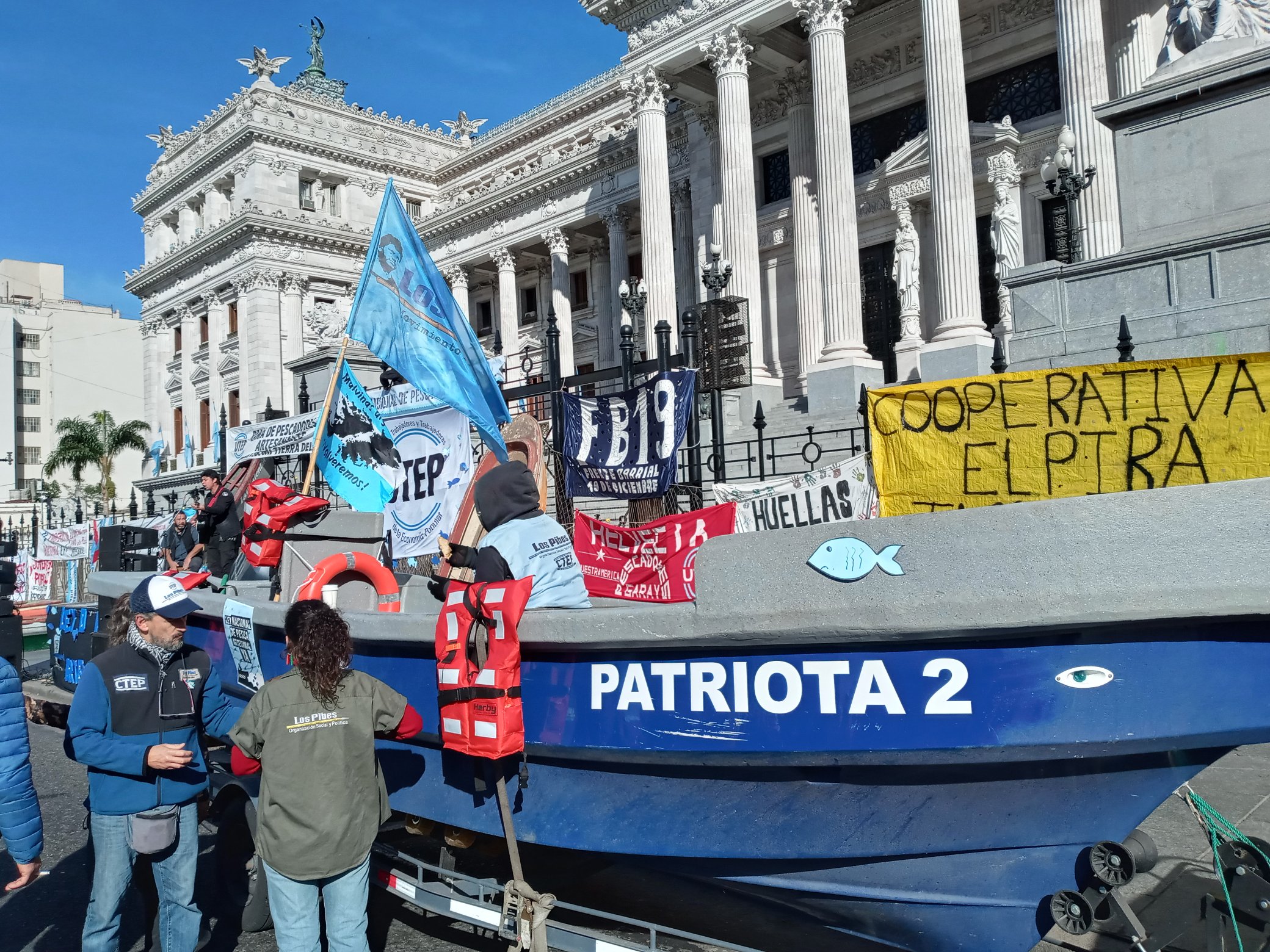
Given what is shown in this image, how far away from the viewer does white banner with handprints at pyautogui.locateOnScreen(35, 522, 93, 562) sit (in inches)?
799

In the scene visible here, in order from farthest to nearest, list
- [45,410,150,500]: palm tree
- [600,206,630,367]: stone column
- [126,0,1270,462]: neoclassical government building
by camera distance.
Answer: [45,410,150,500]: palm tree, [600,206,630,367]: stone column, [126,0,1270,462]: neoclassical government building

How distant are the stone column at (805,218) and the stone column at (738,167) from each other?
1.19m

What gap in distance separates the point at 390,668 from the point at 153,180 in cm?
5970

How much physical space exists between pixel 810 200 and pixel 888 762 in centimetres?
2321

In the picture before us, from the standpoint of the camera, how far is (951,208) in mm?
19125

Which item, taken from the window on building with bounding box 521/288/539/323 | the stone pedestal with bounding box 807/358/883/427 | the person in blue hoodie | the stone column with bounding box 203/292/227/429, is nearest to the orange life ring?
the person in blue hoodie

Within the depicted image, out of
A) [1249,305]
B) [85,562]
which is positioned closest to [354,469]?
[1249,305]

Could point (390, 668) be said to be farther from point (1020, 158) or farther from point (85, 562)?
point (1020, 158)

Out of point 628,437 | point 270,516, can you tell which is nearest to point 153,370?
point 628,437

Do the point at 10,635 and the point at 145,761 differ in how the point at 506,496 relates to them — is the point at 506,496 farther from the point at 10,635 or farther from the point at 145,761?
the point at 10,635

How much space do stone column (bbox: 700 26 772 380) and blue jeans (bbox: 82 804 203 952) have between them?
20.3m

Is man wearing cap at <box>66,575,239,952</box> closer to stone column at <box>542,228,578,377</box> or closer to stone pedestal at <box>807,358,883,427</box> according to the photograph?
stone pedestal at <box>807,358,883,427</box>

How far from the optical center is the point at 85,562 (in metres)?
→ 18.7

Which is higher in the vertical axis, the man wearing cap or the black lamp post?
the black lamp post
